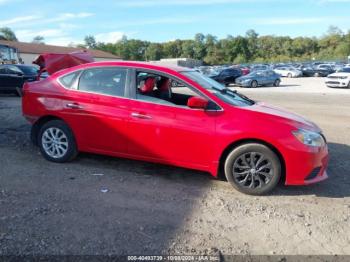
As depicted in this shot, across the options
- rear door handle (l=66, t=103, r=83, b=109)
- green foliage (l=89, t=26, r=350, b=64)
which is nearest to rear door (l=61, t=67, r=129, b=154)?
rear door handle (l=66, t=103, r=83, b=109)

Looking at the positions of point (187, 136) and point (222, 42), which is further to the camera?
point (222, 42)

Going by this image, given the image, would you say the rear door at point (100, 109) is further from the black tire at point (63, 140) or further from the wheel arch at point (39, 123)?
the wheel arch at point (39, 123)

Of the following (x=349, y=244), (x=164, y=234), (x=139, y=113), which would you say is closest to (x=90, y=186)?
(x=139, y=113)

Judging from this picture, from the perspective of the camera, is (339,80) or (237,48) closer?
(339,80)

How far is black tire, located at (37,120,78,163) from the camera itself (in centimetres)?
629

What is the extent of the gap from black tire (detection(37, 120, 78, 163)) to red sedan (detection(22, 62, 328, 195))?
0.02 metres

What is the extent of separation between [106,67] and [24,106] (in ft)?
5.46

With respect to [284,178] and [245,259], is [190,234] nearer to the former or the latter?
[245,259]

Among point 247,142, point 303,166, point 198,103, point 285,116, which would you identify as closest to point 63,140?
point 198,103

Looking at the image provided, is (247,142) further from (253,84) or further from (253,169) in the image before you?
(253,84)

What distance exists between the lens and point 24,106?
6.73 meters

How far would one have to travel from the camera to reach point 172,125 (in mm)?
5523

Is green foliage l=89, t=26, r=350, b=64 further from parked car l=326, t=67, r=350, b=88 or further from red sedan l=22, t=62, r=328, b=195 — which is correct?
red sedan l=22, t=62, r=328, b=195

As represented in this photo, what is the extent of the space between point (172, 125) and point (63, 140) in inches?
76.3
